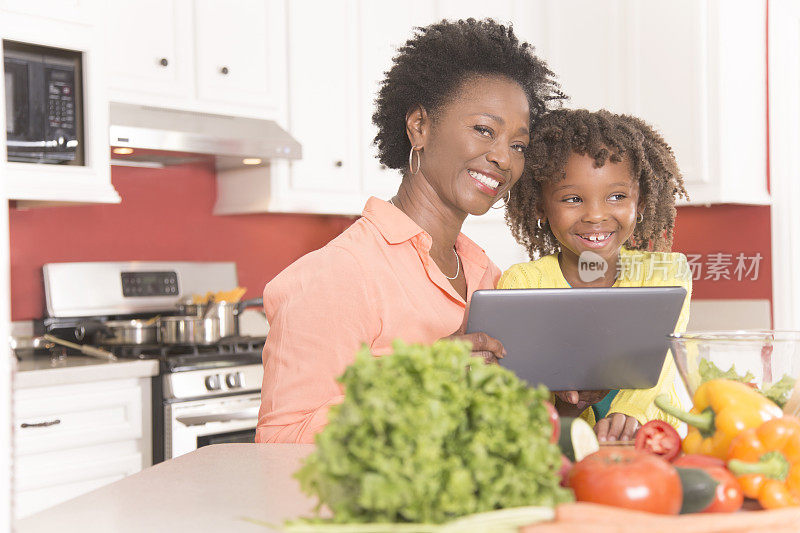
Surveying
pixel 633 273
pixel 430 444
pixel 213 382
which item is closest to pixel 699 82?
pixel 633 273

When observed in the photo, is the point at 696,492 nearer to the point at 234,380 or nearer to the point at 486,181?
the point at 486,181

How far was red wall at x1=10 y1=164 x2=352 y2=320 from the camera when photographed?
10.2ft

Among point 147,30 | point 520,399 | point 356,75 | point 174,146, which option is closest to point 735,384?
point 520,399

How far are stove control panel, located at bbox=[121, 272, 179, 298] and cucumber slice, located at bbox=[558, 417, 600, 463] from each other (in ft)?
8.81

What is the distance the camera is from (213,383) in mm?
2855

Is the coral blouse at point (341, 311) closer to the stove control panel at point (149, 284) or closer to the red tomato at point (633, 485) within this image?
Result: the red tomato at point (633, 485)

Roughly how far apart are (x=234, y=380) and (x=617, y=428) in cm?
177

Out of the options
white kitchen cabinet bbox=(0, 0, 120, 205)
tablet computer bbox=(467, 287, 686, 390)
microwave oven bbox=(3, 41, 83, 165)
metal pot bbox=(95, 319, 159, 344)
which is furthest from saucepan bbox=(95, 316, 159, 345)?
tablet computer bbox=(467, 287, 686, 390)

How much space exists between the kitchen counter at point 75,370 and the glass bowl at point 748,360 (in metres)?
2.00

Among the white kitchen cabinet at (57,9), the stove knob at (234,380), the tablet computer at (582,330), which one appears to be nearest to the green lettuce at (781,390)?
the tablet computer at (582,330)

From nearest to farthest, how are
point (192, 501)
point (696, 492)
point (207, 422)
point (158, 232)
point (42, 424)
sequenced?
point (696, 492), point (192, 501), point (42, 424), point (207, 422), point (158, 232)

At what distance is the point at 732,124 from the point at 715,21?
395mm

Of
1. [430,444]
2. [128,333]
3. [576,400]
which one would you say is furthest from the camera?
[128,333]

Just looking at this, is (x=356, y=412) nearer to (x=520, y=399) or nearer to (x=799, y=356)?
(x=520, y=399)
